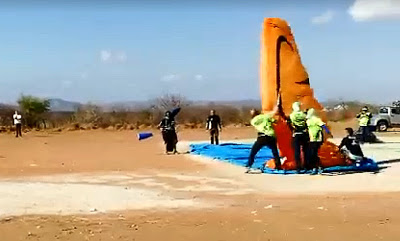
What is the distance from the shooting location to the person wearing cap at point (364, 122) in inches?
1109

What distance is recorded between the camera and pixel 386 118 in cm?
4212

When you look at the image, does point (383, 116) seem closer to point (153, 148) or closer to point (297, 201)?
point (153, 148)

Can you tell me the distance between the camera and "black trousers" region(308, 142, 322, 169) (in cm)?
1747

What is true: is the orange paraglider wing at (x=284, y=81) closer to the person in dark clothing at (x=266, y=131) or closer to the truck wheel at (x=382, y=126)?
the person in dark clothing at (x=266, y=131)

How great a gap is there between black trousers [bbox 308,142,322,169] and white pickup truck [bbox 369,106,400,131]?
81.1 ft

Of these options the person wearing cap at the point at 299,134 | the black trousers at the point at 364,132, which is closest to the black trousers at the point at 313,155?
the person wearing cap at the point at 299,134

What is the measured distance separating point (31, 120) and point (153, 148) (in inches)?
1006

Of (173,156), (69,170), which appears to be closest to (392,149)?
(173,156)

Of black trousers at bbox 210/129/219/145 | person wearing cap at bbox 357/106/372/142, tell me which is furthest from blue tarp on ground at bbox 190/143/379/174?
person wearing cap at bbox 357/106/372/142

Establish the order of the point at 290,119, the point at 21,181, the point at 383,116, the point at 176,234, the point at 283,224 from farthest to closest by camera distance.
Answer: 1. the point at 383,116
2. the point at 290,119
3. the point at 21,181
4. the point at 283,224
5. the point at 176,234

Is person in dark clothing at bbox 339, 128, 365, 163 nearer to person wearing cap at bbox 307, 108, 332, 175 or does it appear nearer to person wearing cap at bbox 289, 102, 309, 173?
person wearing cap at bbox 307, 108, 332, 175

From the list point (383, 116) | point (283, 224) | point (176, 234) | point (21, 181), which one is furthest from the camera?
point (383, 116)

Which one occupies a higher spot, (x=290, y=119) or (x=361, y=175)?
(x=290, y=119)

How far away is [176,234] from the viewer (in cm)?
952
